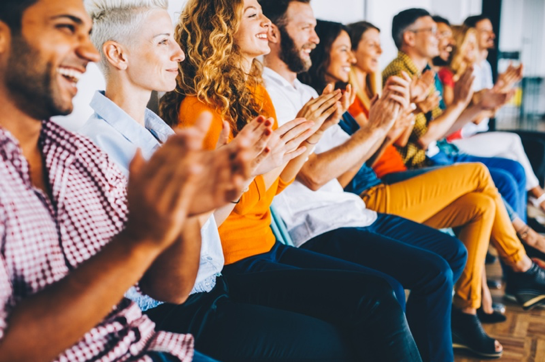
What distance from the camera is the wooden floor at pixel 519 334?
83.1 inches

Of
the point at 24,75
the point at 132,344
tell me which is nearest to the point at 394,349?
the point at 132,344

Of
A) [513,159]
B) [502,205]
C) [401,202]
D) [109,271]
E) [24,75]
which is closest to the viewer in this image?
[109,271]

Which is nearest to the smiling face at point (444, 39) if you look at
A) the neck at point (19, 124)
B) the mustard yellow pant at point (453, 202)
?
the mustard yellow pant at point (453, 202)

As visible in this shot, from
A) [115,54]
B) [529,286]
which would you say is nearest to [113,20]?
[115,54]

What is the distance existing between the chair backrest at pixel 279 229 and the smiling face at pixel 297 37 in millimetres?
644

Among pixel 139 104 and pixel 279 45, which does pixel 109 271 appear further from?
pixel 279 45

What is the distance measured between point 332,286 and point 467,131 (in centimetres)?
284

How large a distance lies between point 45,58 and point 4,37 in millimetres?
66

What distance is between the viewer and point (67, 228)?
91 cm

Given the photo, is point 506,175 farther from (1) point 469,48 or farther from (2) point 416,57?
(1) point 469,48

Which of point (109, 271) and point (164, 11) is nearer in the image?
point (109, 271)

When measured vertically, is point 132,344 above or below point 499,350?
above

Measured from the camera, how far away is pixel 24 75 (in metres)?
0.87

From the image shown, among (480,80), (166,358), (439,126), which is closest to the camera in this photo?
(166,358)
